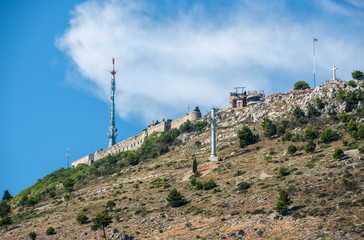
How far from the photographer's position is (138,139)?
146m

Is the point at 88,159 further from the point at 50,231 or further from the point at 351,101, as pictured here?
the point at 351,101

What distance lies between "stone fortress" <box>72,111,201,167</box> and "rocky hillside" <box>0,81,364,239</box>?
8.35 m

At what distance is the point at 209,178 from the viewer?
7862 cm

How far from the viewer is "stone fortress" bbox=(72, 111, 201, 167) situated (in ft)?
449

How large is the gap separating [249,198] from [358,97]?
53080 millimetres

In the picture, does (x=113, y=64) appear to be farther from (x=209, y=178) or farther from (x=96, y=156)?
(x=209, y=178)

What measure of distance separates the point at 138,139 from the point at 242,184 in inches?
3274

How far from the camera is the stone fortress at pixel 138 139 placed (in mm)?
137000

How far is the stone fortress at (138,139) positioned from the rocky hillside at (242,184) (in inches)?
329

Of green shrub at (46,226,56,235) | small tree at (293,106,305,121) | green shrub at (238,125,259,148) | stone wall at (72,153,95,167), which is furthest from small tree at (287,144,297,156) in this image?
stone wall at (72,153,95,167)

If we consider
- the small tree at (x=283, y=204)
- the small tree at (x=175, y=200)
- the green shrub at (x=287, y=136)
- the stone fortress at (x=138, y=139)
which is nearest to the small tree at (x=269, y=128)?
the green shrub at (x=287, y=136)

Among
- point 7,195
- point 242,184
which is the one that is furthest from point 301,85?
point 7,195

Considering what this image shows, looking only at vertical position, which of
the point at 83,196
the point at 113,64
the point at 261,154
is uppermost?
the point at 113,64

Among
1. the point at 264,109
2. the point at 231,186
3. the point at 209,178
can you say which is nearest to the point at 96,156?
the point at 264,109
